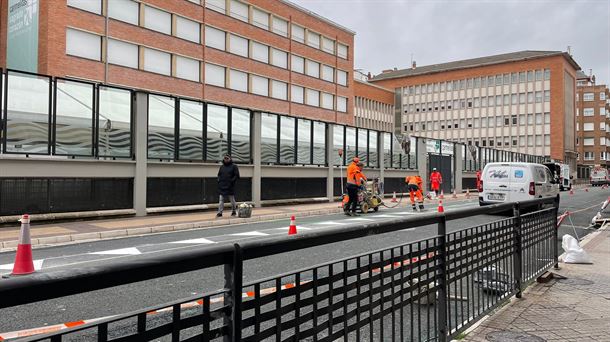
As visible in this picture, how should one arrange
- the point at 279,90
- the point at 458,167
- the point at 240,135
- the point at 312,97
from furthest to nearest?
the point at 312,97 < the point at 279,90 < the point at 458,167 < the point at 240,135

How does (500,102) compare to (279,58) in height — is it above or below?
above

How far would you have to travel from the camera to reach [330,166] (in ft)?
78.0

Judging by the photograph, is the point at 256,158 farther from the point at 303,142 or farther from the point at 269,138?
the point at 303,142

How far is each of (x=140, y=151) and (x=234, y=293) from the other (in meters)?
14.6

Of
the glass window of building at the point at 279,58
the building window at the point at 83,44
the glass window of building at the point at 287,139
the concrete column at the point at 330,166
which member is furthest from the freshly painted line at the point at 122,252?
the glass window of building at the point at 279,58

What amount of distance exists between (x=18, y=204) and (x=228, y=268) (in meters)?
12.9

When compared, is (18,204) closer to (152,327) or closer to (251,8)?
(152,327)

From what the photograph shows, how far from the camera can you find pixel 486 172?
1728 cm

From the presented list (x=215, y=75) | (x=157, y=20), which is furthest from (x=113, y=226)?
(x=215, y=75)

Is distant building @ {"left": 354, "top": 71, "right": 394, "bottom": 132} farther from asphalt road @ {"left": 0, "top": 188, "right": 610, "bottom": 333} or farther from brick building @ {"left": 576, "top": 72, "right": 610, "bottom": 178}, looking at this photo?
asphalt road @ {"left": 0, "top": 188, "right": 610, "bottom": 333}

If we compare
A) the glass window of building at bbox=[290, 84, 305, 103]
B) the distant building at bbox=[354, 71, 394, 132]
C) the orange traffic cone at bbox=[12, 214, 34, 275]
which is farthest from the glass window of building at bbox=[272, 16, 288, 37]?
the orange traffic cone at bbox=[12, 214, 34, 275]

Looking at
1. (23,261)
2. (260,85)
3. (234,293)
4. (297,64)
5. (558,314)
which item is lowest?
(558,314)

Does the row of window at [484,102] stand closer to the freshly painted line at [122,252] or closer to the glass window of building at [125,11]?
the glass window of building at [125,11]

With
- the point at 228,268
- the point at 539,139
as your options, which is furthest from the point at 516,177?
the point at 539,139
